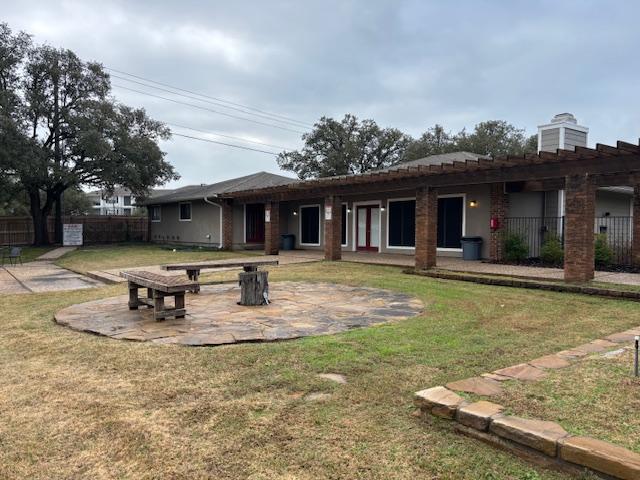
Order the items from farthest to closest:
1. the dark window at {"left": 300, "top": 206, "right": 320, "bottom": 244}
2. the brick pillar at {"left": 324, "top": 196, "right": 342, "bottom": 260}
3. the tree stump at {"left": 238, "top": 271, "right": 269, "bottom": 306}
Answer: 1. the dark window at {"left": 300, "top": 206, "right": 320, "bottom": 244}
2. the brick pillar at {"left": 324, "top": 196, "right": 342, "bottom": 260}
3. the tree stump at {"left": 238, "top": 271, "right": 269, "bottom": 306}

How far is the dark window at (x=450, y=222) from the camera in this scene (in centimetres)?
1468

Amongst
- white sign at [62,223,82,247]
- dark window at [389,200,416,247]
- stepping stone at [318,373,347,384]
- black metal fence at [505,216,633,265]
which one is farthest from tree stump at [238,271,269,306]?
white sign at [62,223,82,247]

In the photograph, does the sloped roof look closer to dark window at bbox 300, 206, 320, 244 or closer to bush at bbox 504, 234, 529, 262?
dark window at bbox 300, 206, 320, 244

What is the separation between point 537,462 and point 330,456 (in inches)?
43.3

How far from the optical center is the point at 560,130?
14.3 meters

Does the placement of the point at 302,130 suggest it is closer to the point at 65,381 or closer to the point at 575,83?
the point at 575,83

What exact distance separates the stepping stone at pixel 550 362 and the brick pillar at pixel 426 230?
7699 mm

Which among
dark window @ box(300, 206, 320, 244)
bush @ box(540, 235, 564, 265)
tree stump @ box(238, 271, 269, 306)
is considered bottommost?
tree stump @ box(238, 271, 269, 306)

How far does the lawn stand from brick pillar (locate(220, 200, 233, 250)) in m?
14.1

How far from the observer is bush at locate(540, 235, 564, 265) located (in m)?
12.1

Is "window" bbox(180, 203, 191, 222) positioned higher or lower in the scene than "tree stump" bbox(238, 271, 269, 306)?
higher

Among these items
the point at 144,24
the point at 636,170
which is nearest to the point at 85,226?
the point at 144,24

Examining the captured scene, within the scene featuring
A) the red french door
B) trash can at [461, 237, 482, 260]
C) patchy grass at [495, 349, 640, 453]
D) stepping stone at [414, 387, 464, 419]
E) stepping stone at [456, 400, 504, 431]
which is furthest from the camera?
the red french door

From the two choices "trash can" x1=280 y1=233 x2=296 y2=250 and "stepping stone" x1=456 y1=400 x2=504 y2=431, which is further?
"trash can" x1=280 y1=233 x2=296 y2=250
